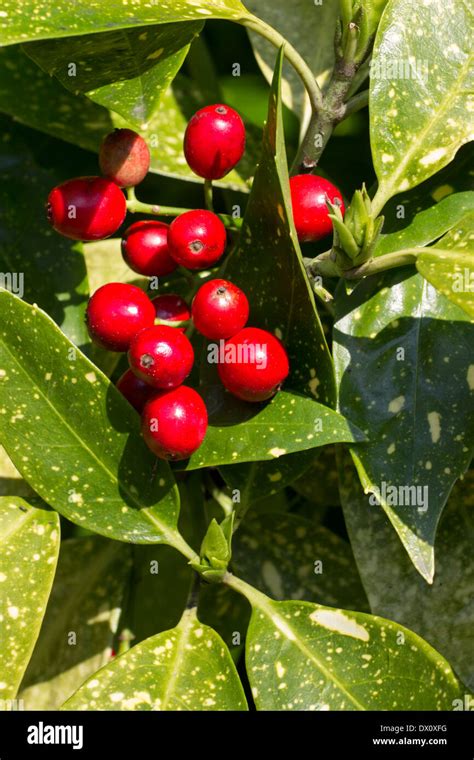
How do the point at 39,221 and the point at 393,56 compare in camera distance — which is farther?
the point at 39,221

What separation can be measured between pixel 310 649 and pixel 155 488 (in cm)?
21

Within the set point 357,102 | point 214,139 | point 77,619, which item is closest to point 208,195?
point 214,139

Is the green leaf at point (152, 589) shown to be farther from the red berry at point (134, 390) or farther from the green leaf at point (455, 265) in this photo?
the green leaf at point (455, 265)

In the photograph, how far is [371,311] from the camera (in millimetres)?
980

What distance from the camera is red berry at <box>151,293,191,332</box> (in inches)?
37.6

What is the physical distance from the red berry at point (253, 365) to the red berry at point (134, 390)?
85 millimetres

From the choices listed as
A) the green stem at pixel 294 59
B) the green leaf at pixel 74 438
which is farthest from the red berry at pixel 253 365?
the green stem at pixel 294 59

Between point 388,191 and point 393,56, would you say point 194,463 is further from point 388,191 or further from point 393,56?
point 393,56

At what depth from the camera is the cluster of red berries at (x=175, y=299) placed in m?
0.86

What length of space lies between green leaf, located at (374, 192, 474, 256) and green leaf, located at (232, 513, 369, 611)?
1.08 ft

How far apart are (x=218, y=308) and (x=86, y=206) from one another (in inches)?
6.7

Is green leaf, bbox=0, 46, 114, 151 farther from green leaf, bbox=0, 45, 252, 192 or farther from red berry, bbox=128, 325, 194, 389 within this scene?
red berry, bbox=128, 325, 194, 389

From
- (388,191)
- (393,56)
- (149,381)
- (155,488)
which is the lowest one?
(155,488)
